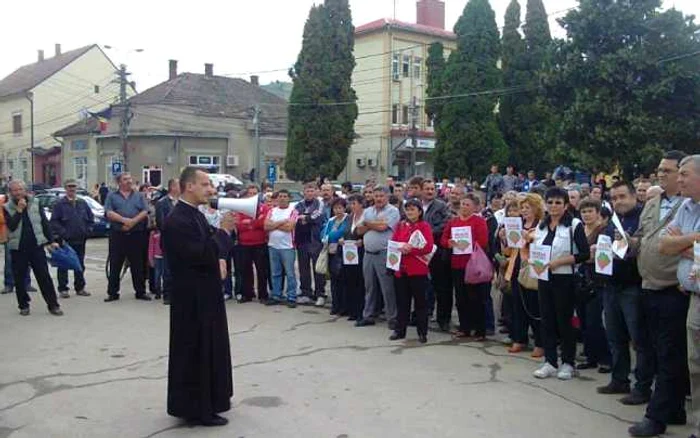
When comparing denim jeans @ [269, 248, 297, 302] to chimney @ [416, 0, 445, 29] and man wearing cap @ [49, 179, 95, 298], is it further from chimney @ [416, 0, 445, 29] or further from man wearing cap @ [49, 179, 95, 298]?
chimney @ [416, 0, 445, 29]

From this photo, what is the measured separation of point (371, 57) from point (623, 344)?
45737mm

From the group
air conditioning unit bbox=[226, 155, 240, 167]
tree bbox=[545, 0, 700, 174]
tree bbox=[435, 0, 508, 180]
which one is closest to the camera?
tree bbox=[545, 0, 700, 174]

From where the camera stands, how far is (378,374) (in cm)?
717

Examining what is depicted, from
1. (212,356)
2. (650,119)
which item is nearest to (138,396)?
(212,356)

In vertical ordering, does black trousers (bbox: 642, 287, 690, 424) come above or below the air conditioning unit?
below

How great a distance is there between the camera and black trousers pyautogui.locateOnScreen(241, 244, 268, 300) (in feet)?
37.6

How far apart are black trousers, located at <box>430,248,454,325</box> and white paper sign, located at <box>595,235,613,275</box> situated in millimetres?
2943

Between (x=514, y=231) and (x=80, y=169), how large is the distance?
145ft

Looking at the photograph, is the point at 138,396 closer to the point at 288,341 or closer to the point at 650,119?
the point at 288,341

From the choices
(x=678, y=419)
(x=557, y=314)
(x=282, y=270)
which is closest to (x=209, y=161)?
(x=282, y=270)

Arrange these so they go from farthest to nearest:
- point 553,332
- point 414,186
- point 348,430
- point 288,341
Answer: point 414,186 → point 288,341 → point 553,332 → point 348,430

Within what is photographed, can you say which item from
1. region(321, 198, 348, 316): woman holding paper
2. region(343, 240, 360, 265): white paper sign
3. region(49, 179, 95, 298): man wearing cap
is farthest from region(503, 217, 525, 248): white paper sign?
region(49, 179, 95, 298): man wearing cap

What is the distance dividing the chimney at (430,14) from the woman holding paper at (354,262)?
45.4 meters

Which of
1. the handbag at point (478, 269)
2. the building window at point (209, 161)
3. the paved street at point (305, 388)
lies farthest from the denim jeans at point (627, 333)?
the building window at point (209, 161)
